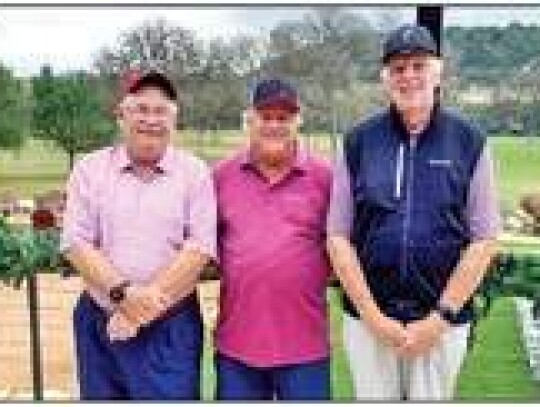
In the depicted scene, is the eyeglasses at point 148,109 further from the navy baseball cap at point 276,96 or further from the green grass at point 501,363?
the green grass at point 501,363

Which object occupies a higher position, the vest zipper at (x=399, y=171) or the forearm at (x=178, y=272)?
the vest zipper at (x=399, y=171)

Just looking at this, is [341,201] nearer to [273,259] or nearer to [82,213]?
[273,259]

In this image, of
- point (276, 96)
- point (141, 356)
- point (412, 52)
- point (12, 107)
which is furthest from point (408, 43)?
point (12, 107)

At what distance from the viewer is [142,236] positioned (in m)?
2.58

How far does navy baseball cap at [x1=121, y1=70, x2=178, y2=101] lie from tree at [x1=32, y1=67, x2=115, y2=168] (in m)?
0.73

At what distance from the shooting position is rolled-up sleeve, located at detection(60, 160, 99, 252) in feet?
8.58

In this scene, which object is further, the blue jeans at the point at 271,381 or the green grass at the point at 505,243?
the green grass at the point at 505,243

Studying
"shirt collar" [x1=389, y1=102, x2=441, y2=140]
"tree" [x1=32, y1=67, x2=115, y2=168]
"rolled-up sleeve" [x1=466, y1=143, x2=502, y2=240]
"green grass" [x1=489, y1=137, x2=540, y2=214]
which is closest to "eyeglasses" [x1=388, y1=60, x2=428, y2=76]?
"shirt collar" [x1=389, y1=102, x2=441, y2=140]

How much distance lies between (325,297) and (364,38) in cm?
102

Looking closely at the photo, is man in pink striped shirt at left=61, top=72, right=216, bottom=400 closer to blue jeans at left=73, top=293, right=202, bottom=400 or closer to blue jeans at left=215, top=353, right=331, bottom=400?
blue jeans at left=73, top=293, right=202, bottom=400

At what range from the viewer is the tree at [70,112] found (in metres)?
3.35

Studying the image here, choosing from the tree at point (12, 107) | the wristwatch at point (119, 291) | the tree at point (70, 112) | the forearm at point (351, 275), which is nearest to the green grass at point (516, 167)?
the forearm at point (351, 275)

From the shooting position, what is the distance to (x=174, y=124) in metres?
2.63

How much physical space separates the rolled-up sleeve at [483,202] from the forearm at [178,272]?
636mm
